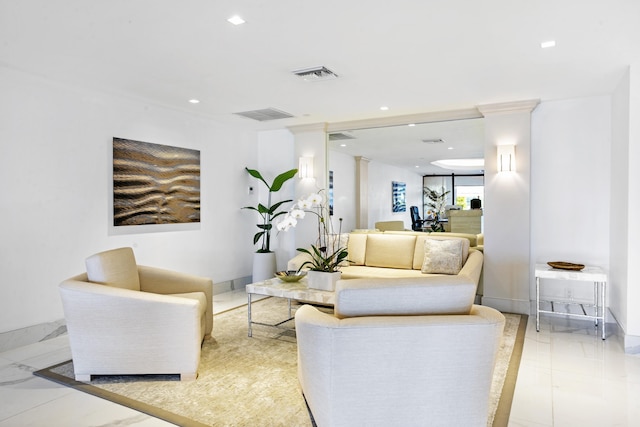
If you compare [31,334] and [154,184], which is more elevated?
[154,184]

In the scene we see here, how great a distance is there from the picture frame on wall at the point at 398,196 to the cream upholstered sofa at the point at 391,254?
531 mm

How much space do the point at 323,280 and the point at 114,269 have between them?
5.61 feet

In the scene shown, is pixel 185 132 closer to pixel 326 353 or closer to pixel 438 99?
pixel 438 99

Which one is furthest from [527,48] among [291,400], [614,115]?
[291,400]

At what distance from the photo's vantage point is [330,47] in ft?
10.2

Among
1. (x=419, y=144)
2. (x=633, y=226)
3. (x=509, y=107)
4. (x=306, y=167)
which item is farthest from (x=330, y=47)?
(x=419, y=144)

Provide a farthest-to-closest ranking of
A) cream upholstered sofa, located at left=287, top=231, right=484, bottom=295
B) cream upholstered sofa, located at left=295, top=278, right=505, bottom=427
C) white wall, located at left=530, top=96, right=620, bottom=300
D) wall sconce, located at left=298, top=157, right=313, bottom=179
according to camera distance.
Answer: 1. wall sconce, located at left=298, top=157, right=313, bottom=179
2. cream upholstered sofa, located at left=287, top=231, right=484, bottom=295
3. white wall, located at left=530, top=96, right=620, bottom=300
4. cream upholstered sofa, located at left=295, top=278, right=505, bottom=427

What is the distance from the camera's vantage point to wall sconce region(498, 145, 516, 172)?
15.6ft

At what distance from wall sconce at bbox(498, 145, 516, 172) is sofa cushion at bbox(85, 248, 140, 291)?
13.1 ft

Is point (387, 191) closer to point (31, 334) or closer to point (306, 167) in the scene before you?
point (306, 167)

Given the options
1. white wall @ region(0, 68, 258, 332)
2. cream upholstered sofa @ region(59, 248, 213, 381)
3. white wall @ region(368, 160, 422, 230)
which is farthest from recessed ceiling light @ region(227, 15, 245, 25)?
white wall @ region(368, 160, 422, 230)

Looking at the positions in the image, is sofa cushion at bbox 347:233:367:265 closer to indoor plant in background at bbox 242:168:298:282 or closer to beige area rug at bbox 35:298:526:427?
indoor plant in background at bbox 242:168:298:282

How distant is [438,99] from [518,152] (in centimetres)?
114

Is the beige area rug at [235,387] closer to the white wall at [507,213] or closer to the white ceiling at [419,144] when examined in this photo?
the white wall at [507,213]
